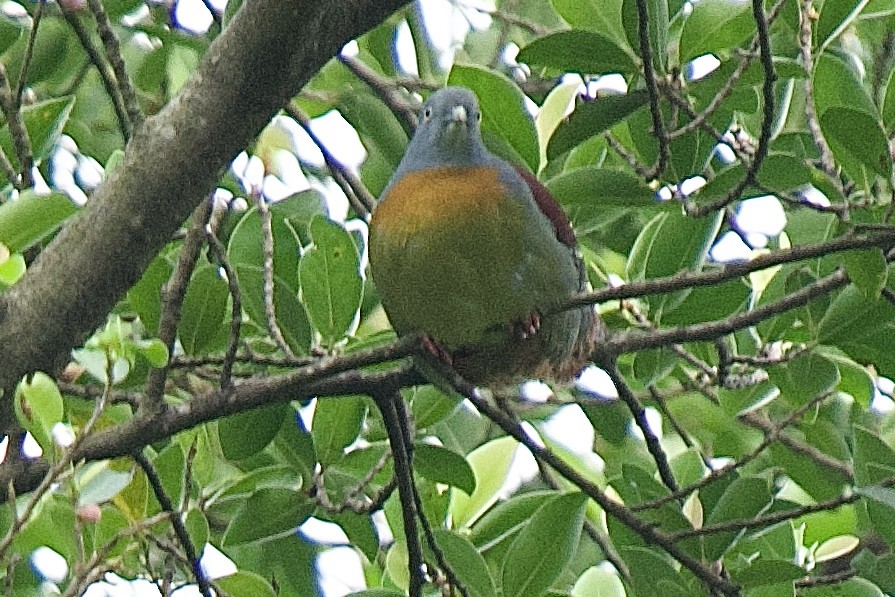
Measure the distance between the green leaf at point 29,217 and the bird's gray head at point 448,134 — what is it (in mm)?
857

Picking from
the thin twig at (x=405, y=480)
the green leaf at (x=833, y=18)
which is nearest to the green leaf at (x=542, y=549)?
the thin twig at (x=405, y=480)

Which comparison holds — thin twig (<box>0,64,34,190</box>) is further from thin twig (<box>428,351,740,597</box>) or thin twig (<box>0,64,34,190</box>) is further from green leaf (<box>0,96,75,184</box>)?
thin twig (<box>428,351,740,597</box>)

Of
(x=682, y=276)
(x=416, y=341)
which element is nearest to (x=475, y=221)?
(x=416, y=341)

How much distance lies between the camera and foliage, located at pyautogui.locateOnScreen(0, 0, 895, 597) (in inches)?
90.7

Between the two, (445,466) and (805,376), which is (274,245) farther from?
(805,376)

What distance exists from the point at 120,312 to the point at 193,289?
1.59 ft

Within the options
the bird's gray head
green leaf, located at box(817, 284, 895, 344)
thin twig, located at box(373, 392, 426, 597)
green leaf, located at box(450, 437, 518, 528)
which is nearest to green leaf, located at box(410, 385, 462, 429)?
green leaf, located at box(450, 437, 518, 528)

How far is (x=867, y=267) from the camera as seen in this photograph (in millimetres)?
2320

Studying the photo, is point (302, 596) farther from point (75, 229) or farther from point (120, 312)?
point (75, 229)

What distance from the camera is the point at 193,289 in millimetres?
2664

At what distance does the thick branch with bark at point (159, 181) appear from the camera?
2.14 meters

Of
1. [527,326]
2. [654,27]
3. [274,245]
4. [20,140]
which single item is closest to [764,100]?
[654,27]

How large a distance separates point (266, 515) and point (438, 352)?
0.46m

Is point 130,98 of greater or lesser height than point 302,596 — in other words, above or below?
above
